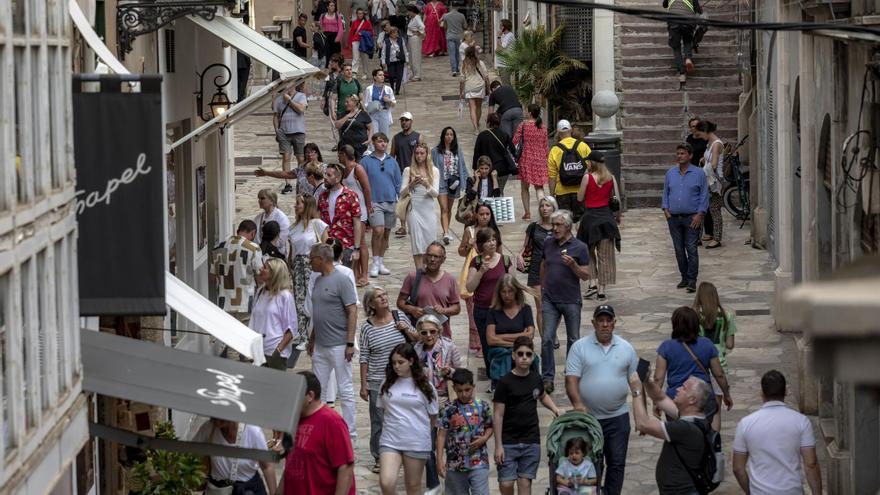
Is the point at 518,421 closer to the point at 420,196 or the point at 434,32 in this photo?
the point at 420,196

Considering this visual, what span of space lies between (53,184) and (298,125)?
63.0ft

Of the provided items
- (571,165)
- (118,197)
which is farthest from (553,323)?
(118,197)

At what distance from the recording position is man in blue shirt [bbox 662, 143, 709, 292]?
19797 mm

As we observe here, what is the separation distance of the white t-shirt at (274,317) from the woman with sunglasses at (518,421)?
133 inches

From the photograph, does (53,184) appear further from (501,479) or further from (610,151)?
(610,151)

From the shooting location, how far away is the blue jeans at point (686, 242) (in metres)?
20.0

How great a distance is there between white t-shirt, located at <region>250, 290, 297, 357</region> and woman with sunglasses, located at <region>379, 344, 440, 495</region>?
286 centimetres

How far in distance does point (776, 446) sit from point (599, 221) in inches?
321

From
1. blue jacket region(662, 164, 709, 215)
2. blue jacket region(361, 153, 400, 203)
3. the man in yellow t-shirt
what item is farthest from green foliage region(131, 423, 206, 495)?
the man in yellow t-shirt

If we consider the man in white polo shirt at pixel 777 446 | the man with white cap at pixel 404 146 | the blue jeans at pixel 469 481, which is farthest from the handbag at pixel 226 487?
the man with white cap at pixel 404 146

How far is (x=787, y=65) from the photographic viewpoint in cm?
1914

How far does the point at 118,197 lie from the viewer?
30.8 feet

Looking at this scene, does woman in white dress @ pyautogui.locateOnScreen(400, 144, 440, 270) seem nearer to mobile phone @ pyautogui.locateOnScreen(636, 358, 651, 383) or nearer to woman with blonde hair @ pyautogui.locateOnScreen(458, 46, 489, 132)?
mobile phone @ pyautogui.locateOnScreen(636, 358, 651, 383)

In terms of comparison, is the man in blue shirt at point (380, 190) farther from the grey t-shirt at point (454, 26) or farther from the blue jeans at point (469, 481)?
the grey t-shirt at point (454, 26)
